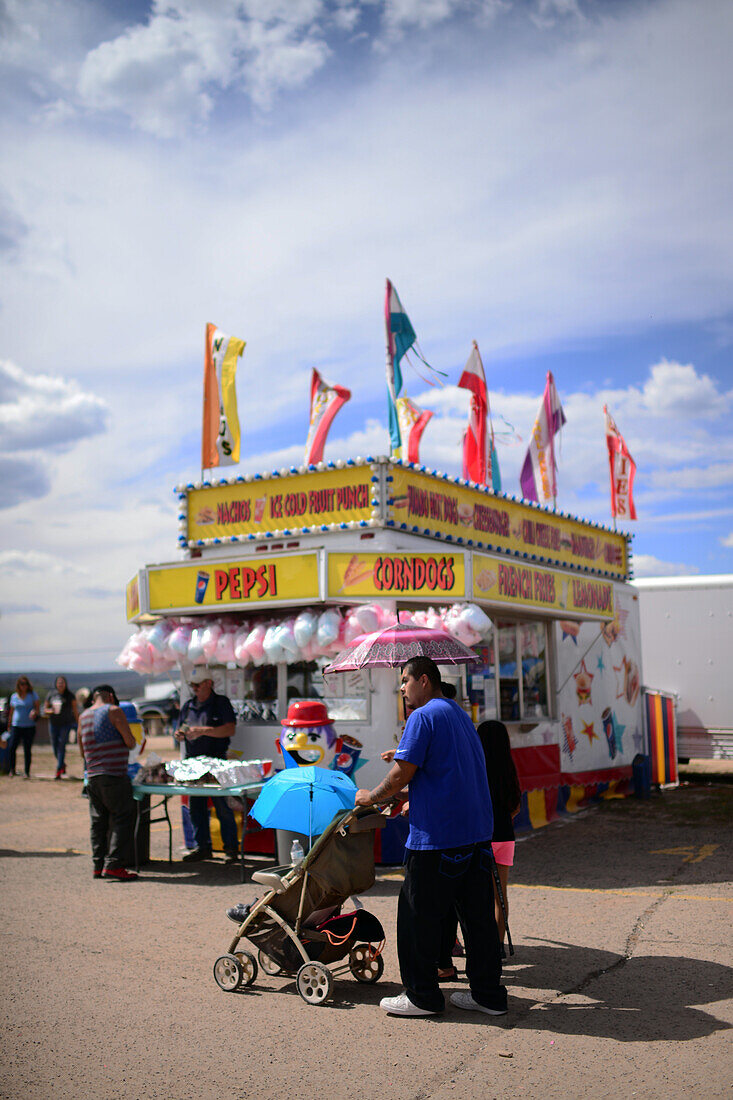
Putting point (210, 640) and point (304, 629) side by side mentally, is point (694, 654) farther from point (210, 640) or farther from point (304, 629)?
point (210, 640)

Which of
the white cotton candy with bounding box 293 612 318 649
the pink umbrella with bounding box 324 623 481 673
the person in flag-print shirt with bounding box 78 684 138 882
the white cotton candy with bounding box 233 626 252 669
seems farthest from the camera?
the white cotton candy with bounding box 233 626 252 669

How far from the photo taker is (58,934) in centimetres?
684

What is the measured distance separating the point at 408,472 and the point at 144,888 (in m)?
4.93

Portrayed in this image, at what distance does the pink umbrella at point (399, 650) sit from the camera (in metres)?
7.14

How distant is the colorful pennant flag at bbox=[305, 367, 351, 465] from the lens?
41.1 ft

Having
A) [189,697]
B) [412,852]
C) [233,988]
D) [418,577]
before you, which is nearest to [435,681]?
[412,852]

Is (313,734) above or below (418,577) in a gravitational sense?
below

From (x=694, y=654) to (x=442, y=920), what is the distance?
12713 millimetres

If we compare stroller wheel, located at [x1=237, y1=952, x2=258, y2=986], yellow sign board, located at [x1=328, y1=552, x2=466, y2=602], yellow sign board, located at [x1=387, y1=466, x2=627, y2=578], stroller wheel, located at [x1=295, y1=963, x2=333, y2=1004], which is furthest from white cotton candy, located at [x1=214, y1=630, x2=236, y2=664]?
stroller wheel, located at [x1=295, y1=963, x2=333, y2=1004]

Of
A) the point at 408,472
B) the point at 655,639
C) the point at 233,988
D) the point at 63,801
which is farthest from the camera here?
the point at 655,639

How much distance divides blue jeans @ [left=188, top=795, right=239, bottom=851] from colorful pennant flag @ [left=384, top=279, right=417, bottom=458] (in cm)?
516

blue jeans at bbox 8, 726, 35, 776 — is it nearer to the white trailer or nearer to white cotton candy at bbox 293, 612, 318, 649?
white cotton candy at bbox 293, 612, 318, 649

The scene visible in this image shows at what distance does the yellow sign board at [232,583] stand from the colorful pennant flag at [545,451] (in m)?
6.60

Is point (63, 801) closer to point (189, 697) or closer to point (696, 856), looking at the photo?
point (189, 697)
